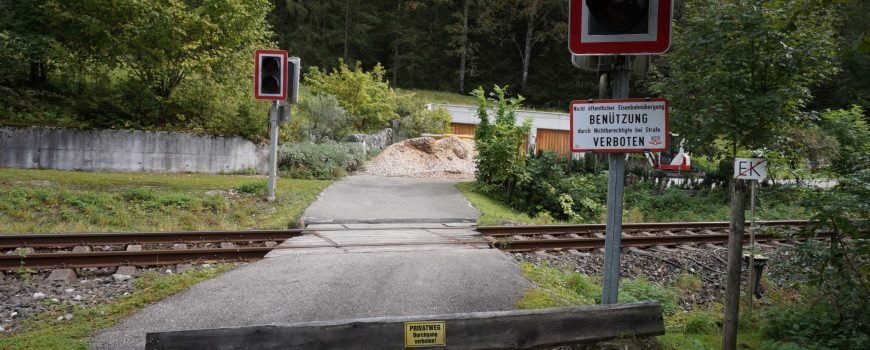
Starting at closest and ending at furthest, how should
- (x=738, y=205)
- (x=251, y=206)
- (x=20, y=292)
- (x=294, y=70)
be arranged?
(x=738, y=205), (x=20, y=292), (x=251, y=206), (x=294, y=70)

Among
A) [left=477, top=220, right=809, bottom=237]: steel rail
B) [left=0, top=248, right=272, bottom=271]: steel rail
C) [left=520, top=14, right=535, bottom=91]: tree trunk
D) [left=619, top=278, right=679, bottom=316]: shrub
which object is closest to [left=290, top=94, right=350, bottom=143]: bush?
[left=477, top=220, right=809, bottom=237]: steel rail

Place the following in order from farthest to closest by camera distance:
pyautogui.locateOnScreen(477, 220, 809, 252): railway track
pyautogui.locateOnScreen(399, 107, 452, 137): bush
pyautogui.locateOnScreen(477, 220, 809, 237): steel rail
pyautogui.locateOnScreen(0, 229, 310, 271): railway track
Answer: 1. pyautogui.locateOnScreen(399, 107, 452, 137): bush
2. pyautogui.locateOnScreen(477, 220, 809, 237): steel rail
3. pyautogui.locateOnScreen(477, 220, 809, 252): railway track
4. pyautogui.locateOnScreen(0, 229, 310, 271): railway track

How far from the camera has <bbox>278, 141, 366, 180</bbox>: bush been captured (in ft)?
55.0

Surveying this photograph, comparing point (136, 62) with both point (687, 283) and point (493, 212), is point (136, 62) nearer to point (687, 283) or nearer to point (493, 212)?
point (493, 212)

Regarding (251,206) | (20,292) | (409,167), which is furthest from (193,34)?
(20,292)

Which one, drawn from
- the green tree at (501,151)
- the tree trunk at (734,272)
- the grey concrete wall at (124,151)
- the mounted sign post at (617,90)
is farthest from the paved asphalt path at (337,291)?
the grey concrete wall at (124,151)

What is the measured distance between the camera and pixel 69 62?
51.6 ft

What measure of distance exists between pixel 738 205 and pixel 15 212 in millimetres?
11914

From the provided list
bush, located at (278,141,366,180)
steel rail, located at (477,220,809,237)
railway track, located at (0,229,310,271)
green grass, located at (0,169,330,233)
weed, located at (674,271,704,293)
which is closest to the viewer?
railway track, located at (0,229,310,271)

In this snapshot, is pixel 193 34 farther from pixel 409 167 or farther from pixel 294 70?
pixel 409 167

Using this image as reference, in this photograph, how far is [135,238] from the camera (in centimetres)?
844

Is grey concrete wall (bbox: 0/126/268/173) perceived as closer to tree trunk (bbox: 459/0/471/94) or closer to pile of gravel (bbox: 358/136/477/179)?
pile of gravel (bbox: 358/136/477/179)

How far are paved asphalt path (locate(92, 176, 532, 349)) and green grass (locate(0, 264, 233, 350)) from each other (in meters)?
0.16

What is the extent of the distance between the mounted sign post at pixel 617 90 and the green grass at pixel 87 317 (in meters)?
4.38
